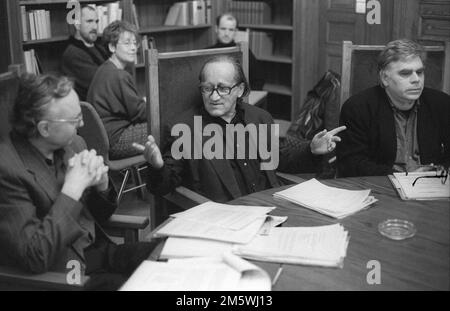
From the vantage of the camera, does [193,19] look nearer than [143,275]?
No

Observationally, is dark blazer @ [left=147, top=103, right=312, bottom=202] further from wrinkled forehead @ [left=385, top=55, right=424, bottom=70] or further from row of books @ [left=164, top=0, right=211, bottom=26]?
row of books @ [left=164, top=0, right=211, bottom=26]

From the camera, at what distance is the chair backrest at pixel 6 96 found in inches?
75.5

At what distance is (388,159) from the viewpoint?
102 inches

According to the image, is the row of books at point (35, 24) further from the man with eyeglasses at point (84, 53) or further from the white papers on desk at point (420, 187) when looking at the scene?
the white papers on desk at point (420, 187)

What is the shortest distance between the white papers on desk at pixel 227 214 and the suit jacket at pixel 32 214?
0.34 m

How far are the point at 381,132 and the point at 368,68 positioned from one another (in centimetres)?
48

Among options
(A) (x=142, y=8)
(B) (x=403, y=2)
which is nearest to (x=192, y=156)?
(B) (x=403, y=2)

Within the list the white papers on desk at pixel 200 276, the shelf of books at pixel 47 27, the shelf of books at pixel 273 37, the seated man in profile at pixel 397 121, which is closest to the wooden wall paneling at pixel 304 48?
the shelf of books at pixel 273 37

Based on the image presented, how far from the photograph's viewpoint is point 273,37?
5.87 meters

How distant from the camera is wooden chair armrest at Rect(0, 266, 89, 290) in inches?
60.4

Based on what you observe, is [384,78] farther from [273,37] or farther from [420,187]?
[273,37]

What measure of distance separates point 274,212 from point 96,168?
1.89ft

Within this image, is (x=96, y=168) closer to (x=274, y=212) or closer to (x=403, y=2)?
(x=274, y=212)
